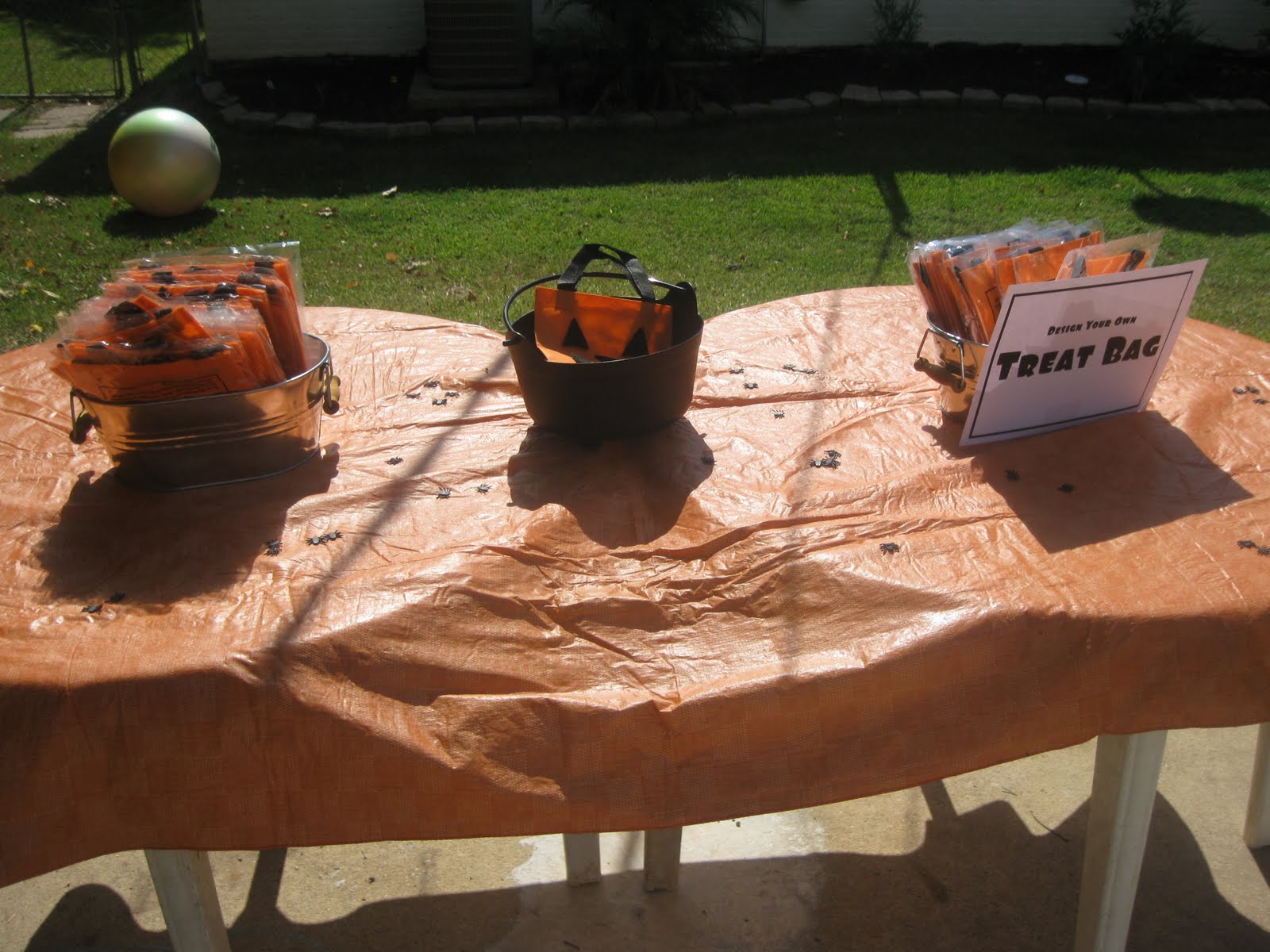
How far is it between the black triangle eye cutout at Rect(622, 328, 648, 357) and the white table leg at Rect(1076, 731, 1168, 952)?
0.98 m

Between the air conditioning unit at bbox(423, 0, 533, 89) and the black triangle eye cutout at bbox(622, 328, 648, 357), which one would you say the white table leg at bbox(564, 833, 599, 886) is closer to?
the black triangle eye cutout at bbox(622, 328, 648, 357)

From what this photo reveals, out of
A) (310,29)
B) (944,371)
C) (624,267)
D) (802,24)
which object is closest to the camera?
(624,267)

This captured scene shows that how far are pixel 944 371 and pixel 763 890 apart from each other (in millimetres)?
1185

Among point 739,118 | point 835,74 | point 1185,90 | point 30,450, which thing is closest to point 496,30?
point 739,118

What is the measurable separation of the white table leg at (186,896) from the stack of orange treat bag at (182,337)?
0.67 meters

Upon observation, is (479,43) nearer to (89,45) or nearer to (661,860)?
(89,45)

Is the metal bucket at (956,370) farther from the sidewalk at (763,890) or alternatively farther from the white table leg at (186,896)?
the white table leg at (186,896)

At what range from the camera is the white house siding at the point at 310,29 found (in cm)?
834

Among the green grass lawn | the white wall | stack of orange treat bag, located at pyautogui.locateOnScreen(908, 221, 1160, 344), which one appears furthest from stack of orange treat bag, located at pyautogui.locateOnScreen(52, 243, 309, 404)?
the white wall

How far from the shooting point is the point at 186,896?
57.9 inches

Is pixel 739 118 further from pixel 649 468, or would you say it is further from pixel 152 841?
pixel 152 841

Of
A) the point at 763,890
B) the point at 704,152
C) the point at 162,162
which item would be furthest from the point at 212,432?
the point at 704,152

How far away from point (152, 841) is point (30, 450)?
2.80ft

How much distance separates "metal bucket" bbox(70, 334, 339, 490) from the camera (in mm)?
1555
